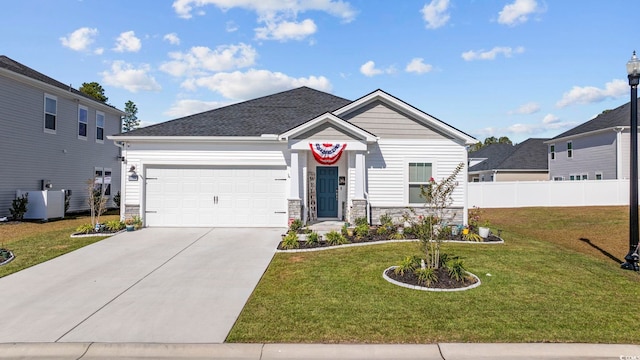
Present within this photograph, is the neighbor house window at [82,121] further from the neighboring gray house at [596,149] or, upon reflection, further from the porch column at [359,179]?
the neighboring gray house at [596,149]

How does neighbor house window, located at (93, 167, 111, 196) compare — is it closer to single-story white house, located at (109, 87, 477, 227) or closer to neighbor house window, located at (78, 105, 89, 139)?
neighbor house window, located at (78, 105, 89, 139)

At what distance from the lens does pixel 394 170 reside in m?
13.0

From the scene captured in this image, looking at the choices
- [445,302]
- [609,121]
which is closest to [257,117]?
[445,302]

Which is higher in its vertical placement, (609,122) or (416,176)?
(609,122)

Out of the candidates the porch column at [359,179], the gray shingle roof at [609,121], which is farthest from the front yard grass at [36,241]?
the gray shingle roof at [609,121]

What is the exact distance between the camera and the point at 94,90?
36781 mm

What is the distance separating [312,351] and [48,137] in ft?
61.1

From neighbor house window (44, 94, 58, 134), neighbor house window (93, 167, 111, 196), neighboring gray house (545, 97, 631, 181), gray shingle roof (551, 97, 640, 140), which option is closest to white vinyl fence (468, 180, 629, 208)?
neighboring gray house (545, 97, 631, 181)

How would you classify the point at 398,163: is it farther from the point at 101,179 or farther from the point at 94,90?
the point at 94,90

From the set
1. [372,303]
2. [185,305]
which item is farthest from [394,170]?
[185,305]

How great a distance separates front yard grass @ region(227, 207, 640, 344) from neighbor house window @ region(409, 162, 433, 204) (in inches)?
160

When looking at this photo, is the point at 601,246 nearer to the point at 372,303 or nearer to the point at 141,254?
the point at 372,303

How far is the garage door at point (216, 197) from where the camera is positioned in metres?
12.7

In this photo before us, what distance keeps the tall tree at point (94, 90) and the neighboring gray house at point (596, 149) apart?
1628 inches
